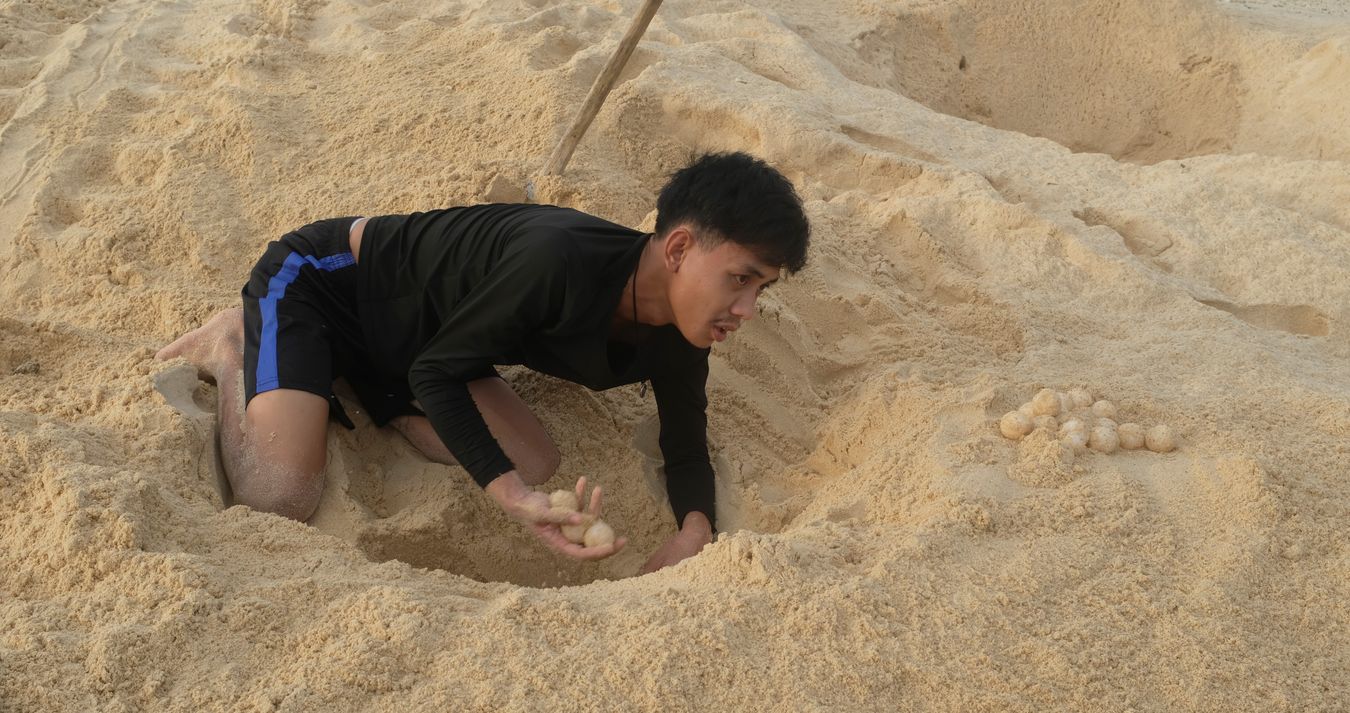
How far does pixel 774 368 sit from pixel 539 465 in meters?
0.70

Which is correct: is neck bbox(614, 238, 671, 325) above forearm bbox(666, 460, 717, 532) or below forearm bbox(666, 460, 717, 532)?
above

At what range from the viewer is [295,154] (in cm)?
364

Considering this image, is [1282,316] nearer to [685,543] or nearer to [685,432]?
[685,432]

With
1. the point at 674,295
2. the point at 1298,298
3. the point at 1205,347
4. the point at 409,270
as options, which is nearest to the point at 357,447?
the point at 409,270

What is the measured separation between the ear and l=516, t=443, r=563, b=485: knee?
64cm

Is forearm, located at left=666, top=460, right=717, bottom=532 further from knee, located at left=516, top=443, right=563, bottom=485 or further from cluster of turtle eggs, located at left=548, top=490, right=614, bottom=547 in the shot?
cluster of turtle eggs, located at left=548, top=490, right=614, bottom=547

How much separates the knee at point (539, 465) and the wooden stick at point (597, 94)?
1.09 meters

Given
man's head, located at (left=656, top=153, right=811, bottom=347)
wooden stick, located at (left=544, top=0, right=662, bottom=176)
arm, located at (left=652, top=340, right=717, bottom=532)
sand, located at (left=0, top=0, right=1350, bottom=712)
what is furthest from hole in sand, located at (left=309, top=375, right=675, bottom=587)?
wooden stick, located at (left=544, top=0, right=662, bottom=176)

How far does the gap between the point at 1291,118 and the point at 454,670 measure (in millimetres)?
4353

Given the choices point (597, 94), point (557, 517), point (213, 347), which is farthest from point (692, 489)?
point (597, 94)

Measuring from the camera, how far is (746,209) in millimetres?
2137

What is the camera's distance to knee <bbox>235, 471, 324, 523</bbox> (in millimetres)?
2299

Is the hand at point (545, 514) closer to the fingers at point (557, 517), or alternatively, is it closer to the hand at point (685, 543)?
the fingers at point (557, 517)

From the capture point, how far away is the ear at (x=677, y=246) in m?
2.23
